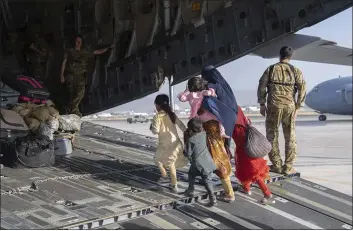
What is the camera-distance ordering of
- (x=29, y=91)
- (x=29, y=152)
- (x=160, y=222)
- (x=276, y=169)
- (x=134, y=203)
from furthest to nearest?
(x=29, y=91), (x=276, y=169), (x=29, y=152), (x=134, y=203), (x=160, y=222)

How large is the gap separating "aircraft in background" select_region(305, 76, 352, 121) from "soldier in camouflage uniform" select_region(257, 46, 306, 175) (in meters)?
22.3

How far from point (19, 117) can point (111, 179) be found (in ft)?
4.08

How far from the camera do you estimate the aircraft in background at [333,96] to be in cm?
2598

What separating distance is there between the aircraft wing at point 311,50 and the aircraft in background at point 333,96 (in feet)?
54.3

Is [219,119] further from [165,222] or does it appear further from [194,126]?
[165,222]

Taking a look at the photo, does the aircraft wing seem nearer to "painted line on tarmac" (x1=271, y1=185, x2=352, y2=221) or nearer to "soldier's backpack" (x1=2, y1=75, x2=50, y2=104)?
"painted line on tarmac" (x1=271, y1=185, x2=352, y2=221)

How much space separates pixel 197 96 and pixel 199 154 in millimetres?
570

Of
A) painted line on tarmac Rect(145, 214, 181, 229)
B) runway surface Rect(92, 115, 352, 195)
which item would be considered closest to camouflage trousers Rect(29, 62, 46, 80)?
runway surface Rect(92, 115, 352, 195)

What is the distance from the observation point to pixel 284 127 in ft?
16.5

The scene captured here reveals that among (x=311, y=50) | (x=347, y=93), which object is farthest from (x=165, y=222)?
(x=347, y=93)

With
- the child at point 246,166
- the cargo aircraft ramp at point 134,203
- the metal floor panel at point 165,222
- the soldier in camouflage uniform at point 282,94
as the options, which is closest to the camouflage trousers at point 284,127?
the soldier in camouflage uniform at point 282,94

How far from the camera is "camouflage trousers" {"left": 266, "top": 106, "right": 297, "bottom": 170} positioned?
16.1ft

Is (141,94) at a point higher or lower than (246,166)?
higher

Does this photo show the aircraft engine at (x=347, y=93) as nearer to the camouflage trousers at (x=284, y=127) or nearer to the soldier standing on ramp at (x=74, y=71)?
the soldier standing on ramp at (x=74, y=71)
